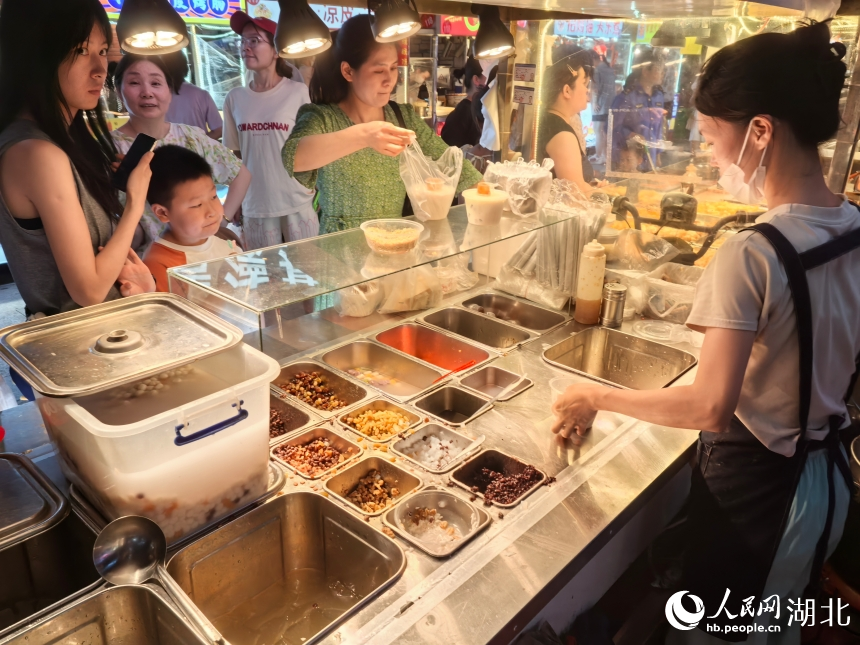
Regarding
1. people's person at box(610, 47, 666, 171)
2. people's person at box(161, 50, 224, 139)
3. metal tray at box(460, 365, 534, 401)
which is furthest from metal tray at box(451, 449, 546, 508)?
people's person at box(161, 50, 224, 139)

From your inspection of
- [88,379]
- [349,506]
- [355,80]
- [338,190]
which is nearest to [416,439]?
[349,506]

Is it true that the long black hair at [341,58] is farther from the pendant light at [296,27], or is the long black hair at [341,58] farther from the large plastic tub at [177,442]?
the large plastic tub at [177,442]

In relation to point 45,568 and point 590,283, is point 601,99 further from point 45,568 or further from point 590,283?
point 45,568

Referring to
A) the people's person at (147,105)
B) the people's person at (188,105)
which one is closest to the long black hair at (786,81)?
the people's person at (147,105)

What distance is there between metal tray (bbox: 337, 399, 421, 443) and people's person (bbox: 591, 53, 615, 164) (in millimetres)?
2080

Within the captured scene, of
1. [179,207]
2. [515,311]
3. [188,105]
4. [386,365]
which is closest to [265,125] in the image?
[188,105]

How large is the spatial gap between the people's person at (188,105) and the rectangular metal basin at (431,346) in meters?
2.73

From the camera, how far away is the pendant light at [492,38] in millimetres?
2619

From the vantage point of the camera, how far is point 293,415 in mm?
1808

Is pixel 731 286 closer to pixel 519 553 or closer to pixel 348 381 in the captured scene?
pixel 519 553

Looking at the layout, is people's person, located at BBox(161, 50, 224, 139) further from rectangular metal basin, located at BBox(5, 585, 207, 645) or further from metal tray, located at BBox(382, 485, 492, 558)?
rectangular metal basin, located at BBox(5, 585, 207, 645)

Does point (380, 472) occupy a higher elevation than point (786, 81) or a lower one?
lower

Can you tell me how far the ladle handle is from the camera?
1.01 m

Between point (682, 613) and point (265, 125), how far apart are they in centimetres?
394
